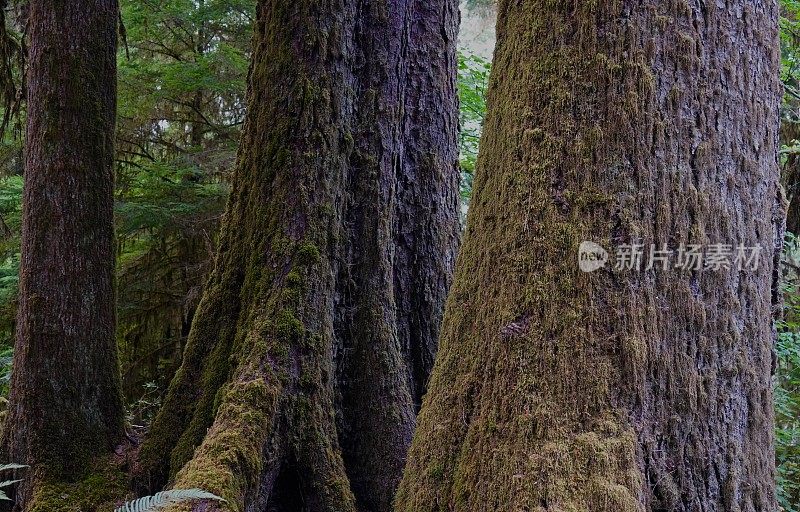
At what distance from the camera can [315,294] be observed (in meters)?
3.67

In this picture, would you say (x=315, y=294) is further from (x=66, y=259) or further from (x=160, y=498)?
(x=66, y=259)

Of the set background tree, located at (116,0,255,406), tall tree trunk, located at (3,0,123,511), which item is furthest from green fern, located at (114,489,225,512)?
background tree, located at (116,0,255,406)

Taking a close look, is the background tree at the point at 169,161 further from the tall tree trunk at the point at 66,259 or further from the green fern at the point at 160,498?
the green fern at the point at 160,498

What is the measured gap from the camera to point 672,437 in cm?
190

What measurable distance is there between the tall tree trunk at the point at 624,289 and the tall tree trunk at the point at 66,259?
10.2 feet

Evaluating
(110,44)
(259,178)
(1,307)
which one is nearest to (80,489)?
(259,178)

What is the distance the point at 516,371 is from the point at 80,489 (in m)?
3.44

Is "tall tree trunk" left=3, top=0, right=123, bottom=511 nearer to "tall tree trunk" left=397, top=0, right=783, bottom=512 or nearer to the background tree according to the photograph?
the background tree

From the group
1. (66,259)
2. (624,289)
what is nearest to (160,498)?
(624,289)

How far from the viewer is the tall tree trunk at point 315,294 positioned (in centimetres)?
350

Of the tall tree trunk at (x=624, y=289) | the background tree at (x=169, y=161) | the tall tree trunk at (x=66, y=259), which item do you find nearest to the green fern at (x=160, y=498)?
the tall tree trunk at (x=624, y=289)

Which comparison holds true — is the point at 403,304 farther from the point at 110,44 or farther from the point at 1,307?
Result: the point at 1,307

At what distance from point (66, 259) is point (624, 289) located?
3.83 metres

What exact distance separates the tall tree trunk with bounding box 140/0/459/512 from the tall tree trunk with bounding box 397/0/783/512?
4.93 ft
